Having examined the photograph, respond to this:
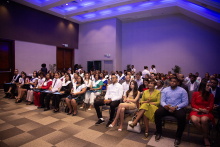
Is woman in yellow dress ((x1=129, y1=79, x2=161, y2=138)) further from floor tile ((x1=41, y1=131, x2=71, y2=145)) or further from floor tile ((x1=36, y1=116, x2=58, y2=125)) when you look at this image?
floor tile ((x1=36, y1=116, x2=58, y2=125))

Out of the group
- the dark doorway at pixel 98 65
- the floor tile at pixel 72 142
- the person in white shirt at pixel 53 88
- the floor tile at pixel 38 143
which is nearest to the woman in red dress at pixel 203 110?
the floor tile at pixel 72 142

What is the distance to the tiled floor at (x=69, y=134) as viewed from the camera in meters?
2.74

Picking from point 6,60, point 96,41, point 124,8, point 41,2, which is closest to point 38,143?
point 6,60

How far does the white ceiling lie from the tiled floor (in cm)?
744

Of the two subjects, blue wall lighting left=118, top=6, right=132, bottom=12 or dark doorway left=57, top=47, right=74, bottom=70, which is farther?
dark doorway left=57, top=47, right=74, bottom=70

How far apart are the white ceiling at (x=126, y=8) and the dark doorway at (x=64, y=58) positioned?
9.54 feet

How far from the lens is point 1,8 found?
27.7ft

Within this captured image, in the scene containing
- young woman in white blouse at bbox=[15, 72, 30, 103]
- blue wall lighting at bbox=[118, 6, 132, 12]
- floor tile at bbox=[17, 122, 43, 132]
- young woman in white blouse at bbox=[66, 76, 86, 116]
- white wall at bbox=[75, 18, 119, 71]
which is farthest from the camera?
white wall at bbox=[75, 18, 119, 71]

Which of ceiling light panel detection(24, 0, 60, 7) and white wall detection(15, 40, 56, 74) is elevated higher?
ceiling light panel detection(24, 0, 60, 7)

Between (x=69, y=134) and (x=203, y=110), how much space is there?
2958 mm

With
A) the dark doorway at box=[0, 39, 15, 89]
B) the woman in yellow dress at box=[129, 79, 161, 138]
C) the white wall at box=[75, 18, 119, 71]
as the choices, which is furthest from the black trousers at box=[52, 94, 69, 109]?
the white wall at box=[75, 18, 119, 71]

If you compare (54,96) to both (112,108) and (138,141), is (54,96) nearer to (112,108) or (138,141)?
(112,108)

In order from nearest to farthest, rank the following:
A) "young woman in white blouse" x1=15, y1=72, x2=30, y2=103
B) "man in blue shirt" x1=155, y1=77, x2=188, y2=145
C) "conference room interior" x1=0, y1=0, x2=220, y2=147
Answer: "man in blue shirt" x1=155, y1=77, x2=188, y2=145
"conference room interior" x1=0, y1=0, x2=220, y2=147
"young woman in white blouse" x1=15, y1=72, x2=30, y2=103

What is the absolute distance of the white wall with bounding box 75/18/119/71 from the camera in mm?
12195
